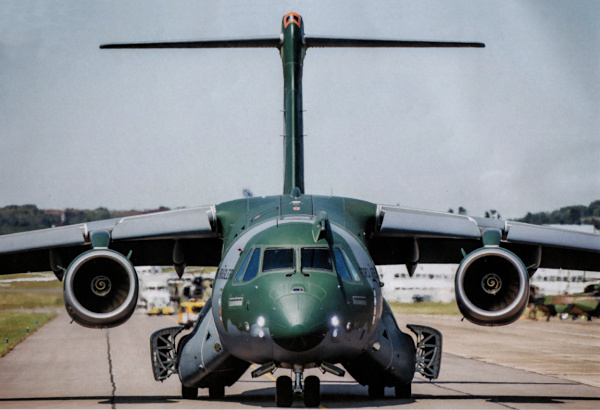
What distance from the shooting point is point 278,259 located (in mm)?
13656

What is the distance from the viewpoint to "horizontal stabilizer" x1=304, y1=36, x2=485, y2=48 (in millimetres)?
17097

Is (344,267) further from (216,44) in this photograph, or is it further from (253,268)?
(216,44)

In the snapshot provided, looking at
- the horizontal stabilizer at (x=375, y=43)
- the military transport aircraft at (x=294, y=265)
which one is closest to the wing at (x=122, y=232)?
the military transport aircraft at (x=294, y=265)

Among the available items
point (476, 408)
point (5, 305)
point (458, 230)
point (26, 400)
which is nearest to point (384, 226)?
point (458, 230)

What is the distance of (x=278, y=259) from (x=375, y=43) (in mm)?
5596

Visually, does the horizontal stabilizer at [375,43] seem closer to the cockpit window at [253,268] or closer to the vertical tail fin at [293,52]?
the vertical tail fin at [293,52]

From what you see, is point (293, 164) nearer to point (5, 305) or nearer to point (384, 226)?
point (384, 226)

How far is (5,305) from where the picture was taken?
2480 inches

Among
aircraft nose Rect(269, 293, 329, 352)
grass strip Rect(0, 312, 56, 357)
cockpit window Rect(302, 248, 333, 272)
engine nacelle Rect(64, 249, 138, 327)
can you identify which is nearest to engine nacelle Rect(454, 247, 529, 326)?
cockpit window Rect(302, 248, 333, 272)

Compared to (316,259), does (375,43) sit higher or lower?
higher

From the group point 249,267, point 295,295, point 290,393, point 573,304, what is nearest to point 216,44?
point 249,267

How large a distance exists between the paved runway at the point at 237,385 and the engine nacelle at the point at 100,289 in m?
1.44

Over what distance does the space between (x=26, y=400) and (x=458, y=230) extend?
310 inches

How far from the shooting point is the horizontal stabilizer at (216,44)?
16953 millimetres
